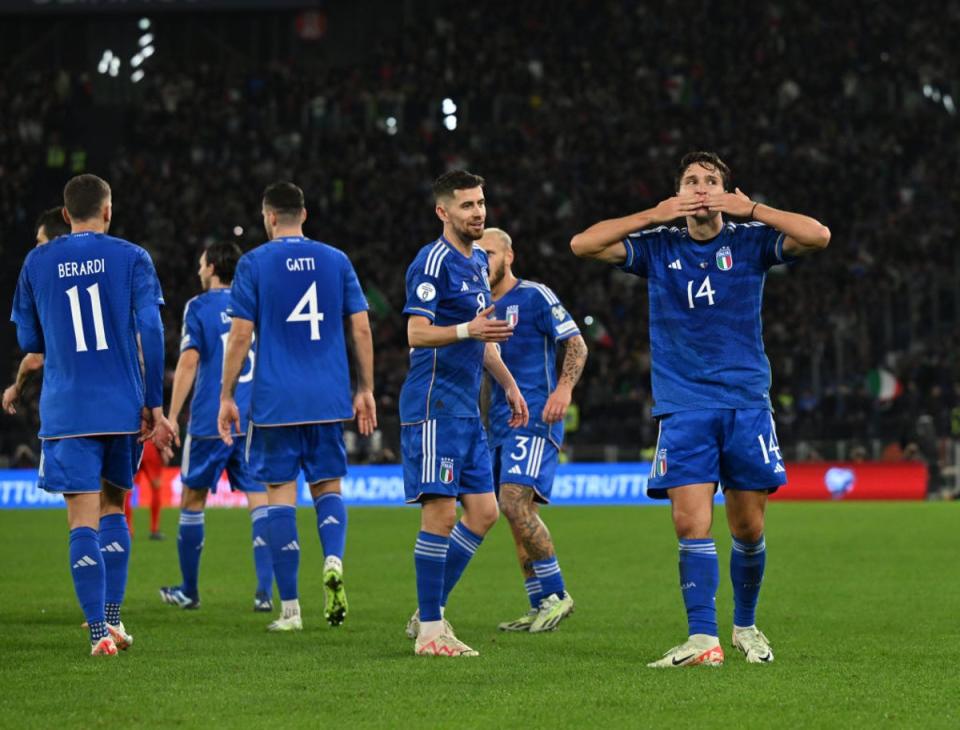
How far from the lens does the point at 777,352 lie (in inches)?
1124

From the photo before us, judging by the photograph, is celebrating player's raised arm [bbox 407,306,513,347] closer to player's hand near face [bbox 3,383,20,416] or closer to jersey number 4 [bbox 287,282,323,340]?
jersey number 4 [bbox 287,282,323,340]

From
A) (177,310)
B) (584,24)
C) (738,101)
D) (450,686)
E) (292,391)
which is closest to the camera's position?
(450,686)

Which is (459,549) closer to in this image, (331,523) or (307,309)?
(331,523)

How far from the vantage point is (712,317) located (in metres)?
7.30

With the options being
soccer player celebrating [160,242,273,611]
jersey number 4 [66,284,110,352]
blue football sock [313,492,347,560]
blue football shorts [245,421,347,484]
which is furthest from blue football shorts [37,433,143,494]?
soccer player celebrating [160,242,273,611]

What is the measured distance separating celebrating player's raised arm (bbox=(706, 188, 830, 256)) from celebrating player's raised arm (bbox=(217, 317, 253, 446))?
292cm

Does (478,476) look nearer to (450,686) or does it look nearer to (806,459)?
(450,686)

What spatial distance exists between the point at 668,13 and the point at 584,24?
212 centimetres

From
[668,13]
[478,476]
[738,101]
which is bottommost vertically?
[478,476]

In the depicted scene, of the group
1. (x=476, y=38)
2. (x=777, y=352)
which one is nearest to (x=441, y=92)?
(x=476, y=38)

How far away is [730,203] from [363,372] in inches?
102

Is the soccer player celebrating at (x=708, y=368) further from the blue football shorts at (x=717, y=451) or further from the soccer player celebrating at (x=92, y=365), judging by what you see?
the soccer player celebrating at (x=92, y=365)

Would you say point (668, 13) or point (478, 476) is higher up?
point (668, 13)

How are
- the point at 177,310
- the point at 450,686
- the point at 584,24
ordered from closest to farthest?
1. the point at 450,686
2. the point at 177,310
3. the point at 584,24
